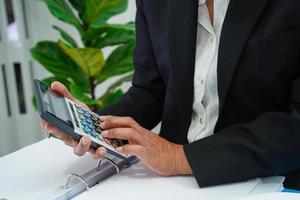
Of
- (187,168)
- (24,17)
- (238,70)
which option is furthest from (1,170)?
(24,17)

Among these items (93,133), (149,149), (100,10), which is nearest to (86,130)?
(93,133)

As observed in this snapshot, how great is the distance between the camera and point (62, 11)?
1684 millimetres

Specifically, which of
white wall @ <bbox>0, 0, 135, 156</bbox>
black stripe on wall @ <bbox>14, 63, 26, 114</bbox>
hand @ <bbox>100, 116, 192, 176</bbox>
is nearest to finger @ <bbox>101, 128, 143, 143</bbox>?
hand @ <bbox>100, 116, 192, 176</bbox>

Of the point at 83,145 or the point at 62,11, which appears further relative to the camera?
the point at 62,11

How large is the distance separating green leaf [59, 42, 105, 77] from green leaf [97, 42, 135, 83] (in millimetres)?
37

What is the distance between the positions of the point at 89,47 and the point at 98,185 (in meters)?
1.13

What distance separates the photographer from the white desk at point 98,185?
66 cm

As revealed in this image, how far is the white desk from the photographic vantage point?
0.66m

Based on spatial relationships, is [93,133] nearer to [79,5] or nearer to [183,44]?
[183,44]

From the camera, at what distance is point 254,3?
75 centimetres

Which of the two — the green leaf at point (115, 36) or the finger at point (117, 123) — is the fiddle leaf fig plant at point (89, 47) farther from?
the finger at point (117, 123)

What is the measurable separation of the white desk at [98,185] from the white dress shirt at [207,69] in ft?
0.61

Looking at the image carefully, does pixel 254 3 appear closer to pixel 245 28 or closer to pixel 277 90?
pixel 245 28

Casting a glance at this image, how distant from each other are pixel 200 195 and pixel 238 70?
0.89ft
